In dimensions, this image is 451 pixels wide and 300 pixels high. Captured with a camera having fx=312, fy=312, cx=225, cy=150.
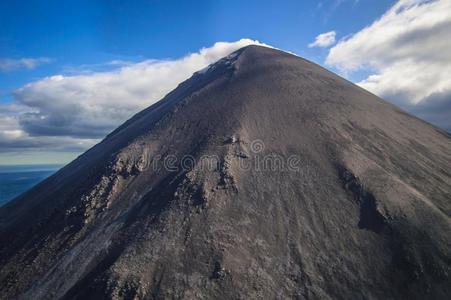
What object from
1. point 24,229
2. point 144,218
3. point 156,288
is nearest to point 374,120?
point 144,218

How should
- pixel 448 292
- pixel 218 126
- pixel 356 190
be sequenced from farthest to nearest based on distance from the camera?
pixel 218 126, pixel 356 190, pixel 448 292

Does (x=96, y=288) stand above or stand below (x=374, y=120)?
below

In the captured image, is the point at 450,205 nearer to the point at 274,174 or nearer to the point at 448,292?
the point at 448,292

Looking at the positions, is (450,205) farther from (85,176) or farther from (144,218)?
(85,176)

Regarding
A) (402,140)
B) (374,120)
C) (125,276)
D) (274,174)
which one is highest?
(374,120)

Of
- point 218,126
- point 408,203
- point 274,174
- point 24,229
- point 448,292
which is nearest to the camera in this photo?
point 448,292

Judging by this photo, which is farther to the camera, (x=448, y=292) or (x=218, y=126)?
(x=218, y=126)

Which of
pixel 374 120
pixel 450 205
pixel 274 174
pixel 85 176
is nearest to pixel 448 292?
pixel 450 205
